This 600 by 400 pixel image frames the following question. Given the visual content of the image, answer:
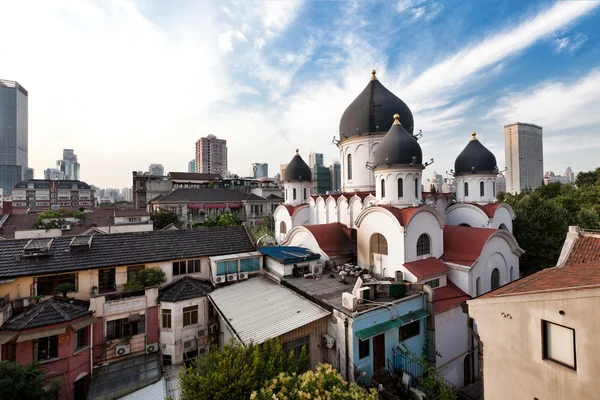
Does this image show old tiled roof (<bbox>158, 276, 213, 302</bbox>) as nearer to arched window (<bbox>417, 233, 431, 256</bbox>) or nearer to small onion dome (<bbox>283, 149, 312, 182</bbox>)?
arched window (<bbox>417, 233, 431, 256</bbox>)

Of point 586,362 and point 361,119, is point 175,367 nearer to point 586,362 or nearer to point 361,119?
point 586,362

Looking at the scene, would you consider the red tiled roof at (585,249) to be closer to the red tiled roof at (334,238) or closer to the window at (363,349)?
the window at (363,349)

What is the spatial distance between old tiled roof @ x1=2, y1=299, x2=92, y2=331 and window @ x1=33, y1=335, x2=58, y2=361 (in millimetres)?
678

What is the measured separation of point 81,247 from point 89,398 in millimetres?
7219

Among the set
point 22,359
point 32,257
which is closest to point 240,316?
point 22,359

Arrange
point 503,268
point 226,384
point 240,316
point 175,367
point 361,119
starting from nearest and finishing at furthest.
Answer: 1. point 226,384
2. point 240,316
3. point 175,367
4. point 503,268
5. point 361,119

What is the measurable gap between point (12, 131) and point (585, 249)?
19961 cm

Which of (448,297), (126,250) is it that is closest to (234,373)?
(448,297)

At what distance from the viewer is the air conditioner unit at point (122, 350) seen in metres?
12.5

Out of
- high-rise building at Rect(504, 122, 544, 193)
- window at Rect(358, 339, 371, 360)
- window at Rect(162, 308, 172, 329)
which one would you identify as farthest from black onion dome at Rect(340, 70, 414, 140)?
high-rise building at Rect(504, 122, 544, 193)

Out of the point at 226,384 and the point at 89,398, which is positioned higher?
the point at 226,384

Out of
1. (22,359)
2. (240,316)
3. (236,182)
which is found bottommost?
(22,359)

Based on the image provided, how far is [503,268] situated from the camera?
1656 centimetres

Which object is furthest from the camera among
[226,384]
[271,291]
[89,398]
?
[271,291]
